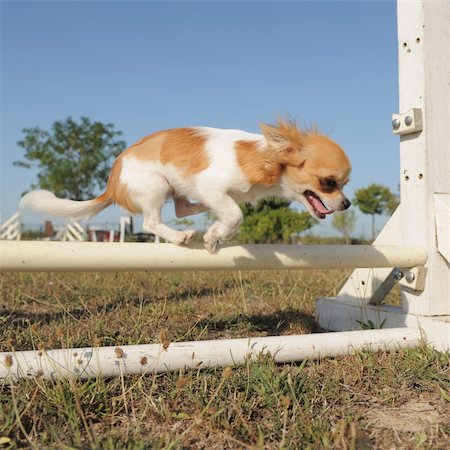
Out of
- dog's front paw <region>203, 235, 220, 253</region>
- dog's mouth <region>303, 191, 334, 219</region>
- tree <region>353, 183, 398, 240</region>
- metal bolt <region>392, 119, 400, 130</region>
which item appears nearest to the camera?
dog's front paw <region>203, 235, 220, 253</region>

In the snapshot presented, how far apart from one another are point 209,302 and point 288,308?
0.60m

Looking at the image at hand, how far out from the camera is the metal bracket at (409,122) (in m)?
2.73

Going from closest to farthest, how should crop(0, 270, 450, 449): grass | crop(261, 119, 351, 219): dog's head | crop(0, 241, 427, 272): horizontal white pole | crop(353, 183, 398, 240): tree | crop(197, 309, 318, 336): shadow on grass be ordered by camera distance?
crop(0, 270, 450, 449): grass → crop(0, 241, 427, 272): horizontal white pole → crop(261, 119, 351, 219): dog's head → crop(197, 309, 318, 336): shadow on grass → crop(353, 183, 398, 240): tree

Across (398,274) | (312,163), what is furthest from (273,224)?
(312,163)

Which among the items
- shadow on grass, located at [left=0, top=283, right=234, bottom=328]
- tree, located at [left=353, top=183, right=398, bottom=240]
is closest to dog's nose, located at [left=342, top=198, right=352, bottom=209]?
shadow on grass, located at [left=0, top=283, right=234, bottom=328]

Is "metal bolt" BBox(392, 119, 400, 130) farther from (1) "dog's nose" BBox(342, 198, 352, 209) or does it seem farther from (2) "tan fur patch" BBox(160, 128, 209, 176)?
(2) "tan fur patch" BBox(160, 128, 209, 176)

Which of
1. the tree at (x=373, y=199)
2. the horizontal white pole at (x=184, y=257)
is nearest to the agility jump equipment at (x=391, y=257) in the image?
the horizontal white pole at (x=184, y=257)

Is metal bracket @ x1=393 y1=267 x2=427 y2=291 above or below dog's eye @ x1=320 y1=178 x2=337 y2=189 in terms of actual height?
below

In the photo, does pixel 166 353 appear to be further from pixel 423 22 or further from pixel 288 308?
pixel 423 22

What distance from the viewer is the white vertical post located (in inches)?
107

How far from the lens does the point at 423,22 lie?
2.75m

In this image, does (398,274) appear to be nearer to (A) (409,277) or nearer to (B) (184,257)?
(A) (409,277)

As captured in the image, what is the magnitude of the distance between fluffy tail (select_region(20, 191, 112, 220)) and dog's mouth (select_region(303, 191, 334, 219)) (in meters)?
1.20

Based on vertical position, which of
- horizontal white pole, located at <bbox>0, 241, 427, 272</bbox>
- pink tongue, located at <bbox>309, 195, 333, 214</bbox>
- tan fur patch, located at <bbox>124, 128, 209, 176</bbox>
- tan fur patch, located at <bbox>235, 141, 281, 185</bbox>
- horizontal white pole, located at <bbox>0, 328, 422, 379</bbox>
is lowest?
horizontal white pole, located at <bbox>0, 328, 422, 379</bbox>
